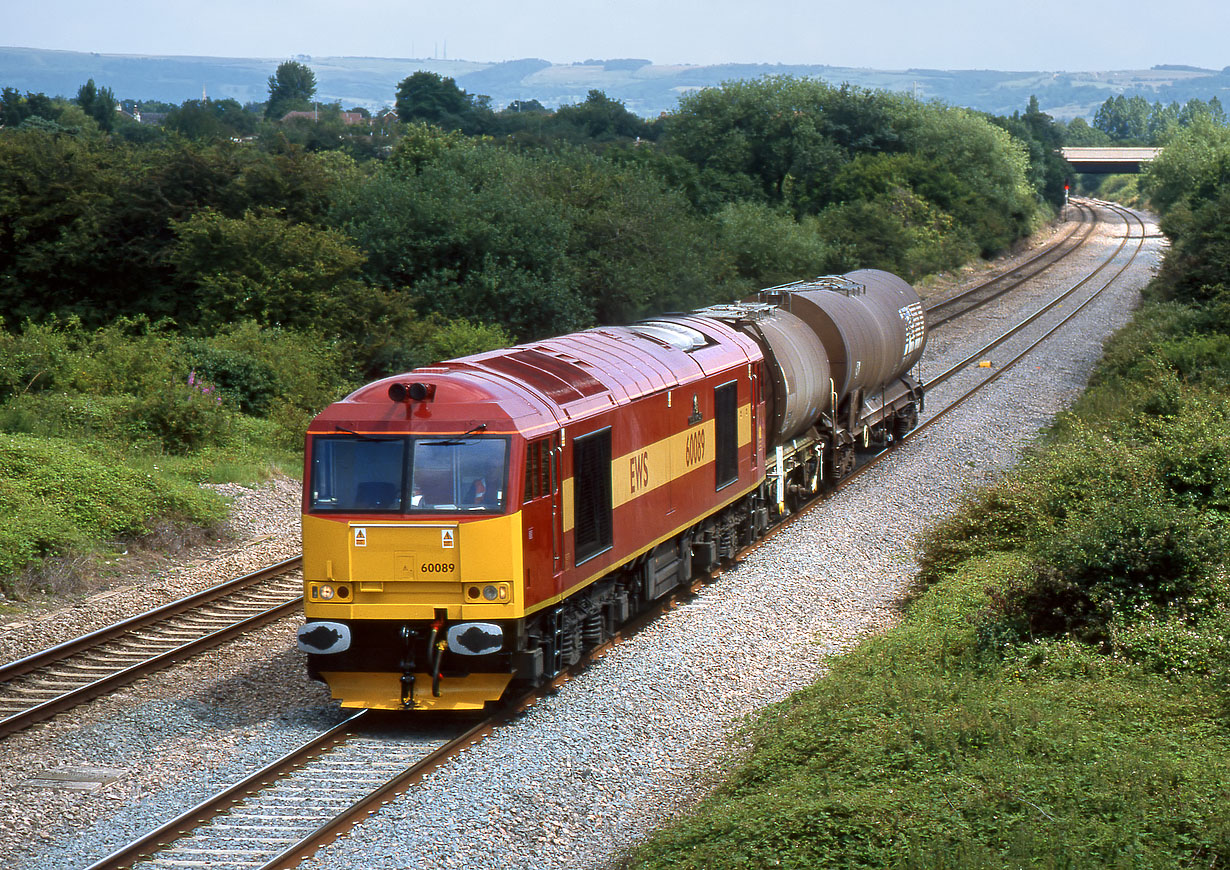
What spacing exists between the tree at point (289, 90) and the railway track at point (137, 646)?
463 feet

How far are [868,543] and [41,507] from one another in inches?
443

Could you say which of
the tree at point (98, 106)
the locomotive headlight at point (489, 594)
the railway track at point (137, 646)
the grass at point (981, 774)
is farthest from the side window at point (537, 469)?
the tree at point (98, 106)

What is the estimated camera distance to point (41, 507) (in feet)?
53.2

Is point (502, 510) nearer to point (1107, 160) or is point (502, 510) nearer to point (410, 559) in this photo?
point (410, 559)

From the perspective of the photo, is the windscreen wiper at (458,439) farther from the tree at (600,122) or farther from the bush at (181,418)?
the tree at (600,122)

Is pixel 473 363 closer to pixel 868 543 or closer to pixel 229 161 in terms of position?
pixel 868 543

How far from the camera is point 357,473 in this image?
10.8m

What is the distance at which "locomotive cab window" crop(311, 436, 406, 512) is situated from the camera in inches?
420

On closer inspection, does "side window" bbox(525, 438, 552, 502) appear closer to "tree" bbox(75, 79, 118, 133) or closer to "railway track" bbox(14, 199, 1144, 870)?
"railway track" bbox(14, 199, 1144, 870)

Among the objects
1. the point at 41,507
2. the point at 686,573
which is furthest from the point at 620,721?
the point at 41,507

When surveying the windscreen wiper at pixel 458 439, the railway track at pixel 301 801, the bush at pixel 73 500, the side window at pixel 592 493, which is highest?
the windscreen wiper at pixel 458 439

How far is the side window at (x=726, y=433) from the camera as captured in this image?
15977mm

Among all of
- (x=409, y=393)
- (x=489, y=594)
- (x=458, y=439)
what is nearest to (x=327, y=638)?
(x=489, y=594)

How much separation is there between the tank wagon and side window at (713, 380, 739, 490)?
56mm
